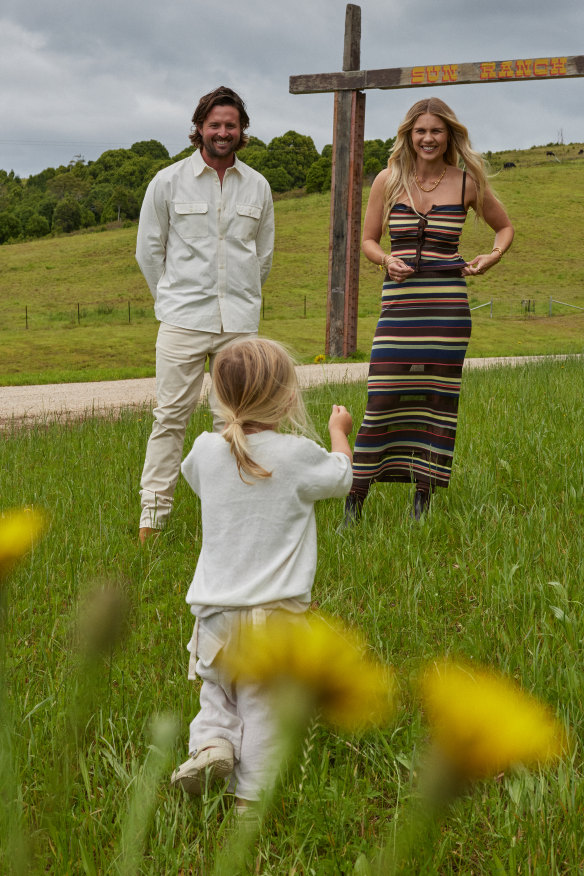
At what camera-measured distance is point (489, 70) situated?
1077 cm

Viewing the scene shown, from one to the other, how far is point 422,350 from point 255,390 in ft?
6.20

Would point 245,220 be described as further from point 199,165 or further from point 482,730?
point 482,730

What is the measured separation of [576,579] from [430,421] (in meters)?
1.37

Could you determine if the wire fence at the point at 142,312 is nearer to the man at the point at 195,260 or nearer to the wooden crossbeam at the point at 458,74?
the wooden crossbeam at the point at 458,74

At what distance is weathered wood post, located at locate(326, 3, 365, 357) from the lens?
39.0 ft

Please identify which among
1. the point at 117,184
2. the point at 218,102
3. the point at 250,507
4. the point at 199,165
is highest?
the point at 117,184

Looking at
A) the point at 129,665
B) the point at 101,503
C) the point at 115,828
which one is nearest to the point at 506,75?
the point at 101,503

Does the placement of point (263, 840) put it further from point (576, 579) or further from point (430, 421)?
point (430, 421)

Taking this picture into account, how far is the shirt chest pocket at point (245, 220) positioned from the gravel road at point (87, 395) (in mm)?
3645

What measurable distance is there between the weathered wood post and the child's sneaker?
36.0 ft

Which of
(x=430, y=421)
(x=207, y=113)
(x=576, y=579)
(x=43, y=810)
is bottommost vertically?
(x=576, y=579)

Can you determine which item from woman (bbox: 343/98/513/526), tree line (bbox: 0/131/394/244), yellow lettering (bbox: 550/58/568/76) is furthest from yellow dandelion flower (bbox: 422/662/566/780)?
tree line (bbox: 0/131/394/244)

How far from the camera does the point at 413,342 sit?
3807 mm

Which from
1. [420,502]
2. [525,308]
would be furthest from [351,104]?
[525,308]
